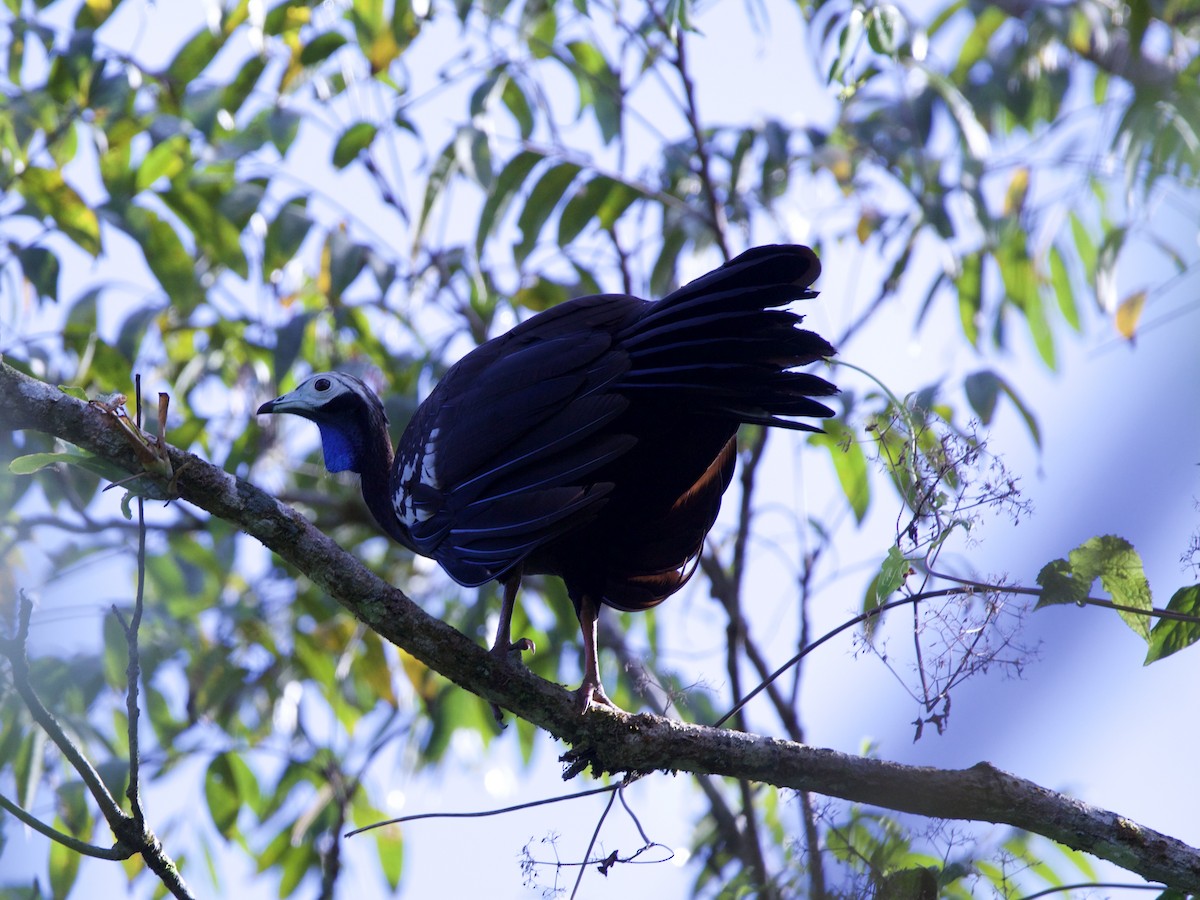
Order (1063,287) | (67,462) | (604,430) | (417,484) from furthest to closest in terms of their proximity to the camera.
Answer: (1063,287)
(417,484)
(604,430)
(67,462)

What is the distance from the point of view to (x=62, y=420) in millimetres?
2557

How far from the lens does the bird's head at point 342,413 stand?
4.06 m

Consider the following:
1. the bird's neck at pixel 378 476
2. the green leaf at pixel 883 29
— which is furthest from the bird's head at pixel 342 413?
the green leaf at pixel 883 29

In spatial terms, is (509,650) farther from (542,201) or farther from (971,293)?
(971,293)

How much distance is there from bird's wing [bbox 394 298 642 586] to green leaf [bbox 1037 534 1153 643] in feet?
3.64

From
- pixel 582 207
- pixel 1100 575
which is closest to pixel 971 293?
pixel 582 207

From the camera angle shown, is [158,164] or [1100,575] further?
[158,164]

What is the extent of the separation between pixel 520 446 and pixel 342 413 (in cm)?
116

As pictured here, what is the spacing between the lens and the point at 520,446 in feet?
10.3

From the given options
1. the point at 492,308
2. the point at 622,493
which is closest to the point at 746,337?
the point at 622,493

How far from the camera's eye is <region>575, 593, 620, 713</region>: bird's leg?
305 cm

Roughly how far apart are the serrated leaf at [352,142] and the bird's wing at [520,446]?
169 cm

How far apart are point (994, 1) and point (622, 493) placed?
182 inches

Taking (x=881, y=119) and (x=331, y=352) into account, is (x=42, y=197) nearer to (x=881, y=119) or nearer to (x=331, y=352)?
(x=331, y=352)
